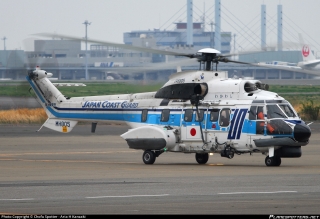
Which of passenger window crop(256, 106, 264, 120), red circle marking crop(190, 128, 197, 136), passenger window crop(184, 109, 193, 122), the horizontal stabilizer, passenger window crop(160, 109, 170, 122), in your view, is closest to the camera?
passenger window crop(256, 106, 264, 120)

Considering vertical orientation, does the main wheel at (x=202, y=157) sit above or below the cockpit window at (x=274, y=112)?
below

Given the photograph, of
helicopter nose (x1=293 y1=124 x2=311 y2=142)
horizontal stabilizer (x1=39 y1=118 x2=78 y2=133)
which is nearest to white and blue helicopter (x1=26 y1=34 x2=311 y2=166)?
helicopter nose (x1=293 y1=124 x2=311 y2=142)

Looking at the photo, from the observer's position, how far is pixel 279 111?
24.1m

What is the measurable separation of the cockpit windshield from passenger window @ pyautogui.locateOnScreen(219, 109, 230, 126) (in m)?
1.41

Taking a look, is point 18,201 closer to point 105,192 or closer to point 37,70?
point 105,192

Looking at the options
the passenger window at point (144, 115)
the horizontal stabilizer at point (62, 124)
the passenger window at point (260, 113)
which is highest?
the passenger window at point (260, 113)

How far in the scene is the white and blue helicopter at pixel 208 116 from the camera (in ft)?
78.6

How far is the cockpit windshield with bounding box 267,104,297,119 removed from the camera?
2405cm

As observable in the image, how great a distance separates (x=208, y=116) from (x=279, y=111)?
2502 millimetres

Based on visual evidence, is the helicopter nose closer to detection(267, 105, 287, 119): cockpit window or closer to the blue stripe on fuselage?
detection(267, 105, 287, 119): cockpit window

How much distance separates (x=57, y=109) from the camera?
2892 cm

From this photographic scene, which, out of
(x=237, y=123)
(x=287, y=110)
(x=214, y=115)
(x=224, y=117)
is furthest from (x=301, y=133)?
(x=214, y=115)

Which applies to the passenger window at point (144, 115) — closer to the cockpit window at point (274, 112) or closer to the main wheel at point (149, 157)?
the main wheel at point (149, 157)

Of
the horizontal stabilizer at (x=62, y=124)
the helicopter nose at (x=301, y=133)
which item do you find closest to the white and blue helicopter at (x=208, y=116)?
the helicopter nose at (x=301, y=133)
